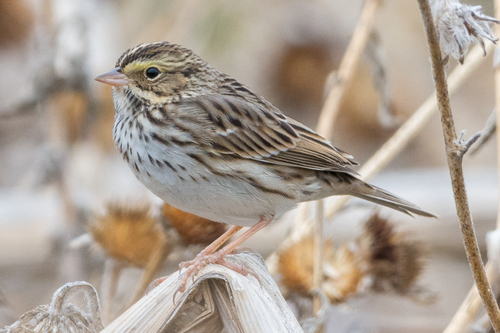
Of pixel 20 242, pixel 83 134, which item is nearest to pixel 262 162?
pixel 83 134

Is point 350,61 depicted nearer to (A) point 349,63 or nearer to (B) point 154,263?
(A) point 349,63

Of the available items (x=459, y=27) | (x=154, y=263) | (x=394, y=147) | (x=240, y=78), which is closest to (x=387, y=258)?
(x=394, y=147)

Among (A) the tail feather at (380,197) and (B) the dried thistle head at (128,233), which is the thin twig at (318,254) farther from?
(B) the dried thistle head at (128,233)

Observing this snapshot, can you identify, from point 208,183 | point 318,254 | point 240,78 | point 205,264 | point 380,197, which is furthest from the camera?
point 240,78

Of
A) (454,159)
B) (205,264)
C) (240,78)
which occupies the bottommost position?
(240,78)

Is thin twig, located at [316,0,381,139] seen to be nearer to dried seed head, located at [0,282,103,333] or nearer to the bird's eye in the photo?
the bird's eye

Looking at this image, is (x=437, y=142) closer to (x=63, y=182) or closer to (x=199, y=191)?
(x=63, y=182)

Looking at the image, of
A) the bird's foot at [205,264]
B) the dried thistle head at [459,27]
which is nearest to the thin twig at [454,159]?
the dried thistle head at [459,27]
